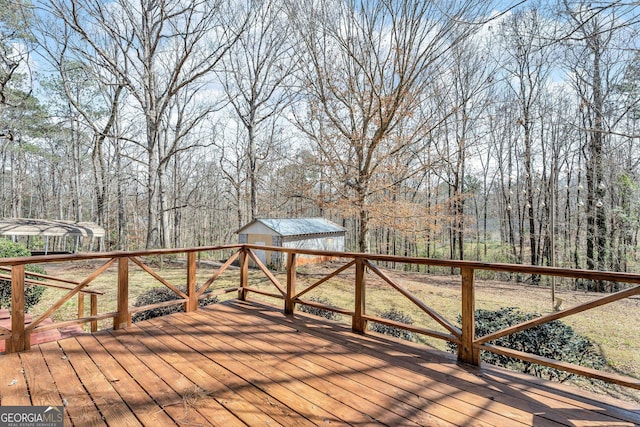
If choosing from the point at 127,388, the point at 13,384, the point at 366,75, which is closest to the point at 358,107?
the point at 366,75

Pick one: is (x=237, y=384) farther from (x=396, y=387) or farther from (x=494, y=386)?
(x=494, y=386)

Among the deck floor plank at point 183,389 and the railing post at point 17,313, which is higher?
the railing post at point 17,313

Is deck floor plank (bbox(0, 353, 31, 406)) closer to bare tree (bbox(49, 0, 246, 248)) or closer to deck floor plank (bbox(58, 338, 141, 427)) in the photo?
deck floor plank (bbox(58, 338, 141, 427))

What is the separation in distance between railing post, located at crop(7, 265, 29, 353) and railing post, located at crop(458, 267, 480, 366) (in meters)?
4.16

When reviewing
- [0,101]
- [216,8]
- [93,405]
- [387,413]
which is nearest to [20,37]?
[0,101]

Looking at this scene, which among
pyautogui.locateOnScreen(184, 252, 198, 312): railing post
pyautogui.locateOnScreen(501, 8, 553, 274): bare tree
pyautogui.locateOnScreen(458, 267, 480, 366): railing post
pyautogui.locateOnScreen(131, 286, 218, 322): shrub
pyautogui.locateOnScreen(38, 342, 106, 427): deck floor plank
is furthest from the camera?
pyautogui.locateOnScreen(501, 8, 553, 274): bare tree

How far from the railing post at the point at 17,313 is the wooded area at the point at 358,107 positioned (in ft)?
16.4

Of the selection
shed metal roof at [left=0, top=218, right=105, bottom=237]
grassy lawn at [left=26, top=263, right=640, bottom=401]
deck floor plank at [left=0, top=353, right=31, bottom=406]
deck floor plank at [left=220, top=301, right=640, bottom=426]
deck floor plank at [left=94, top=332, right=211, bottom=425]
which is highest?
shed metal roof at [left=0, top=218, right=105, bottom=237]

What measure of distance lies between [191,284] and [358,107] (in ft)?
17.6

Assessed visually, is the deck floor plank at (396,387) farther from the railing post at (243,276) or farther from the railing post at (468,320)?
the railing post at (243,276)

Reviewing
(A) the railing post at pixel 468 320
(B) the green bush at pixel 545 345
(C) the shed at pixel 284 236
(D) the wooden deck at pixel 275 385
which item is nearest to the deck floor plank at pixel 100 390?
(D) the wooden deck at pixel 275 385

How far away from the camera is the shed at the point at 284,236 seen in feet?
44.2

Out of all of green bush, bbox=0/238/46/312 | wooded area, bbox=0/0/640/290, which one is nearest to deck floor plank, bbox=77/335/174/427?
green bush, bbox=0/238/46/312

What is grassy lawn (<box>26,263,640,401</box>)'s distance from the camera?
19.6ft
